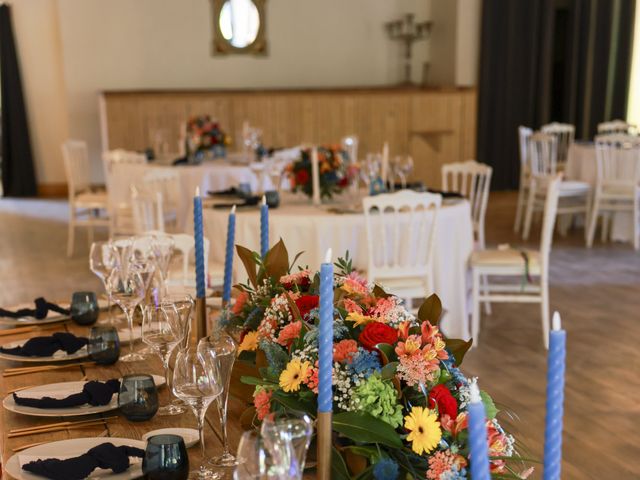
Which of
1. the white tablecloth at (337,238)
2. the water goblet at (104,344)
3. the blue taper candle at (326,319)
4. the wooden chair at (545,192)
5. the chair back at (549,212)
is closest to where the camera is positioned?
the blue taper candle at (326,319)

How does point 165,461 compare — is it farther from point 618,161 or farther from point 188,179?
point 618,161

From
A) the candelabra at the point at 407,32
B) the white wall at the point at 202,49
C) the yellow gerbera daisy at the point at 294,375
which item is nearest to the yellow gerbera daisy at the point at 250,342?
the yellow gerbera daisy at the point at 294,375

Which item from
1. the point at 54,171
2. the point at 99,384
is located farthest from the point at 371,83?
the point at 99,384

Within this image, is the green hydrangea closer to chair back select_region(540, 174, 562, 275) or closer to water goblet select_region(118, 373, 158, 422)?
water goblet select_region(118, 373, 158, 422)

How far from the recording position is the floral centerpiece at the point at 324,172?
193 inches

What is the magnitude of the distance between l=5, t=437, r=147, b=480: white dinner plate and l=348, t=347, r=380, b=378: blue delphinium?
426mm

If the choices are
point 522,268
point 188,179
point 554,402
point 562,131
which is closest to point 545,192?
point 562,131

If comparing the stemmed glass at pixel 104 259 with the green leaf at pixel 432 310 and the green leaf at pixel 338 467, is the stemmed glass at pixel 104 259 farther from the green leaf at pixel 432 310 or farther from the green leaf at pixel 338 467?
the green leaf at pixel 338 467

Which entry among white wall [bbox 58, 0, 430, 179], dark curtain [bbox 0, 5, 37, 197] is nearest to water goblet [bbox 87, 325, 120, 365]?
white wall [bbox 58, 0, 430, 179]

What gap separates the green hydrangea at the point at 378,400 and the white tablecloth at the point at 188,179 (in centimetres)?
551

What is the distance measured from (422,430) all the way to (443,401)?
0.08 metres

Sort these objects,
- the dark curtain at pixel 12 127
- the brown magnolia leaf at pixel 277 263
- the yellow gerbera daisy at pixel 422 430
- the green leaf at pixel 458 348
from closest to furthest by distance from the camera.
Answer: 1. the yellow gerbera daisy at pixel 422 430
2. the green leaf at pixel 458 348
3. the brown magnolia leaf at pixel 277 263
4. the dark curtain at pixel 12 127

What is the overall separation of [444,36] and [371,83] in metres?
1.19

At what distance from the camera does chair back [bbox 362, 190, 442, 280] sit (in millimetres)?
4309
